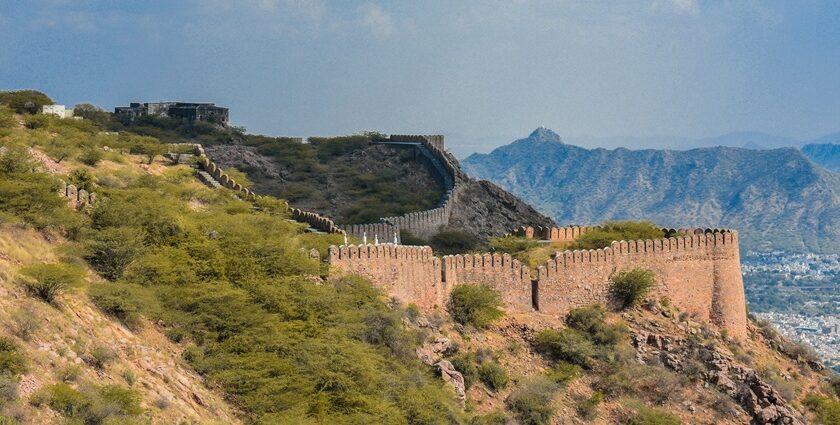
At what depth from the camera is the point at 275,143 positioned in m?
68.1

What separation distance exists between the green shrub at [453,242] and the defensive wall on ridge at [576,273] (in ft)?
29.0

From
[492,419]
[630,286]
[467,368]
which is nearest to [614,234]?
[630,286]

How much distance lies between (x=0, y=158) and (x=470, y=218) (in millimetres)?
28603

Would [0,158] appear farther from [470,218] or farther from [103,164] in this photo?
[470,218]

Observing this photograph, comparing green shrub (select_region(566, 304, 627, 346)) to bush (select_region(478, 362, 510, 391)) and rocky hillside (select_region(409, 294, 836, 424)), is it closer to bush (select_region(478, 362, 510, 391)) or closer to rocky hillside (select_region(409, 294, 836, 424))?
rocky hillside (select_region(409, 294, 836, 424))

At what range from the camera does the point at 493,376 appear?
3172 cm

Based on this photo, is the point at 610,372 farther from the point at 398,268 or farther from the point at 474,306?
the point at 398,268

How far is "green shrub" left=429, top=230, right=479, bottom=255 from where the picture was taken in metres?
50.2

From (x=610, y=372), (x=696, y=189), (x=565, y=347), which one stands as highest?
(x=696, y=189)

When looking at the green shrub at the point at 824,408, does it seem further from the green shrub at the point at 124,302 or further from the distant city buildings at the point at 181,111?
the distant city buildings at the point at 181,111

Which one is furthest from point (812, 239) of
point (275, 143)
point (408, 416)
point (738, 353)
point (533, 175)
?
point (408, 416)

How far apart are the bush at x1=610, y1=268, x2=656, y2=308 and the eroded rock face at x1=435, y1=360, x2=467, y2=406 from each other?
752 cm

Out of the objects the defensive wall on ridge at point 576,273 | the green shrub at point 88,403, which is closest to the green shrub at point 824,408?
the defensive wall on ridge at point 576,273

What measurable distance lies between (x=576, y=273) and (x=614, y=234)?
13.6 feet
